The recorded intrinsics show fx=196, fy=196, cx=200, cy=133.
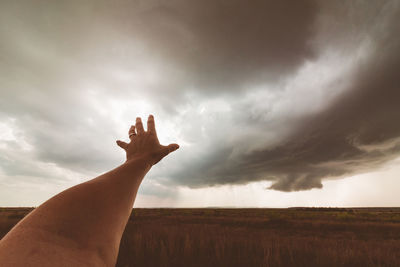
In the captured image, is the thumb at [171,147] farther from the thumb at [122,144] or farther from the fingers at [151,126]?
→ the thumb at [122,144]

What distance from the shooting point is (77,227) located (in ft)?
2.65

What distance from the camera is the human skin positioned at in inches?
26.1

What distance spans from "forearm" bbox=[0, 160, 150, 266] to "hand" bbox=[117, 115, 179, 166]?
1.22 feet

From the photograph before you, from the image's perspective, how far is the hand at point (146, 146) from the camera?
149 cm

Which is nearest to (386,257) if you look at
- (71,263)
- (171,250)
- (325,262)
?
(325,262)

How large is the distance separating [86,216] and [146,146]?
2.47 feet

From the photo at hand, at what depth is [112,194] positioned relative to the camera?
101 centimetres

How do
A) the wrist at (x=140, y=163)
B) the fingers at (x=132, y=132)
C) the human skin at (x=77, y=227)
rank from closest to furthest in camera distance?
the human skin at (x=77, y=227) → the wrist at (x=140, y=163) → the fingers at (x=132, y=132)

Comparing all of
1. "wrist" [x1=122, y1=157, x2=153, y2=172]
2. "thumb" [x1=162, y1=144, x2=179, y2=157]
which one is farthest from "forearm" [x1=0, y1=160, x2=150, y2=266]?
"thumb" [x1=162, y1=144, x2=179, y2=157]

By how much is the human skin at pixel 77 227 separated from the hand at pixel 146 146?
11.0 inches

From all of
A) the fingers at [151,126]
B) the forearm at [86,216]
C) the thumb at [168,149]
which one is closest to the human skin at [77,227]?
the forearm at [86,216]

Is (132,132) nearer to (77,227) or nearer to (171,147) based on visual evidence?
(171,147)

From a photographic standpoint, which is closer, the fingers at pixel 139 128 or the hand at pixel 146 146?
the hand at pixel 146 146

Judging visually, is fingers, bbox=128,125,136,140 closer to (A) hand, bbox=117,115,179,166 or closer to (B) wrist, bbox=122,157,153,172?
(A) hand, bbox=117,115,179,166
